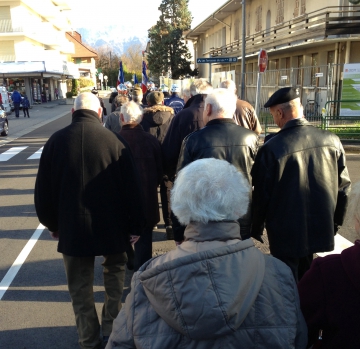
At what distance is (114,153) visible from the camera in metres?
3.13

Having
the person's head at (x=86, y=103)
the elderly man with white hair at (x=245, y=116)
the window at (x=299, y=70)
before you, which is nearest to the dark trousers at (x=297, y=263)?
the person's head at (x=86, y=103)

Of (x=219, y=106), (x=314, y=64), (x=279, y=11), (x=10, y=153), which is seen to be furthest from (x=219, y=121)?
(x=279, y=11)

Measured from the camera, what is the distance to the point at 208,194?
1685 mm

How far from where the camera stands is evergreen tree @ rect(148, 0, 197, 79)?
50.8m

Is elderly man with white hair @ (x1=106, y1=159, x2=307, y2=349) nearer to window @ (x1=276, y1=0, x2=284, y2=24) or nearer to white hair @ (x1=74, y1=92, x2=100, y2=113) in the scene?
white hair @ (x1=74, y1=92, x2=100, y2=113)

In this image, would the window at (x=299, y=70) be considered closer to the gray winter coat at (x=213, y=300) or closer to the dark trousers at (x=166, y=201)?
the dark trousers at (x=166, y=201)

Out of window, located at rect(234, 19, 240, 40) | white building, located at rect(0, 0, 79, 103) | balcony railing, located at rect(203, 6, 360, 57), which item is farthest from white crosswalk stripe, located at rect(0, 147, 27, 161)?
white building, located at rect(0, 0, 79, 103)

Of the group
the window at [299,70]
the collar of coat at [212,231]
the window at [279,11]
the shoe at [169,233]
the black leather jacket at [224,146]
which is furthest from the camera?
the window at [279,11]

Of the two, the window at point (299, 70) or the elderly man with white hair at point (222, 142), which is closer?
the elderly man with white hair at point (222, 142)

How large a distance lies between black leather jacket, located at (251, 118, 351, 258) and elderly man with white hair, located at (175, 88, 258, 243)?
25 centimetres

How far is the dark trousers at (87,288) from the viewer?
10.7 ft

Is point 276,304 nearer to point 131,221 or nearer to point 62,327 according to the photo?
point 131,221

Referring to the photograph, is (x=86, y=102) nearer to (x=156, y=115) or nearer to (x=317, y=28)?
(x=156, y=115)

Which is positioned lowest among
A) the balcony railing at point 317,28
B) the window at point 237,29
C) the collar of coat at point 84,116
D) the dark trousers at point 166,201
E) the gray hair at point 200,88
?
the dark trousers at point 166,201
